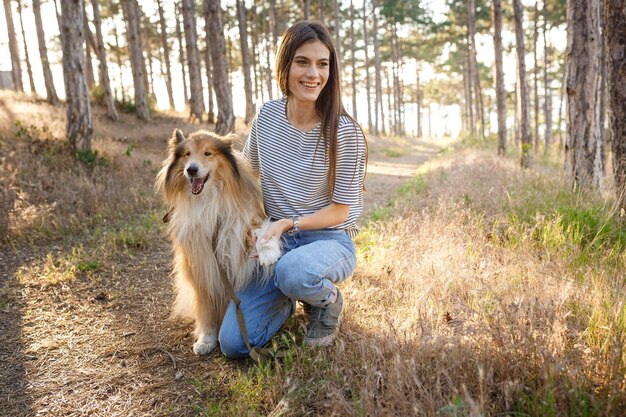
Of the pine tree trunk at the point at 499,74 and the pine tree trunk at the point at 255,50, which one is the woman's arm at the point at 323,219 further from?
the pine tree trunk at the point at 255,50

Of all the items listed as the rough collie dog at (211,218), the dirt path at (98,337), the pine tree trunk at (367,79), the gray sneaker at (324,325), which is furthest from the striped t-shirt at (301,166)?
the pine tree trunk at (367,79)

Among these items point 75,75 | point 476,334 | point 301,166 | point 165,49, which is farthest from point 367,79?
point 476,334

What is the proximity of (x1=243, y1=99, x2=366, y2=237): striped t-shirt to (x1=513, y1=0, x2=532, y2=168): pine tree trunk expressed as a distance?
26.9ft

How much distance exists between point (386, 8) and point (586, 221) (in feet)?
82.1

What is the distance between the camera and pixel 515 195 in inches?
210

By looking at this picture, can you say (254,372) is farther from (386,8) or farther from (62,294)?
(386,8)

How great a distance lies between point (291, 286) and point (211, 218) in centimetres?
78

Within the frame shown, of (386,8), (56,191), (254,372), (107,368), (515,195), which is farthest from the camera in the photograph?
(386,8)

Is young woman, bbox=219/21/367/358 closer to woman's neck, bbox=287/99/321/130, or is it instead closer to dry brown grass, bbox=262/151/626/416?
woman's neck, bbox=287/99/321/130

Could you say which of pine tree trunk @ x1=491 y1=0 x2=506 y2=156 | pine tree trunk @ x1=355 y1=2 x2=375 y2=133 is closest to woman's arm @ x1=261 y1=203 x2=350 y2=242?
pine tree trunk @ x1=491 y1=0 x2=506 y2=156

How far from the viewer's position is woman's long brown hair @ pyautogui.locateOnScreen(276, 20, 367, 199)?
279 cm

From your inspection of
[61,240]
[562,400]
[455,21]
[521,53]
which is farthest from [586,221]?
[455,21]

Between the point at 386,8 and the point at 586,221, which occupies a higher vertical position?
the point at 386,8

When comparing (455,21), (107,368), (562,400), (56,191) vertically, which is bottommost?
(107,368)
